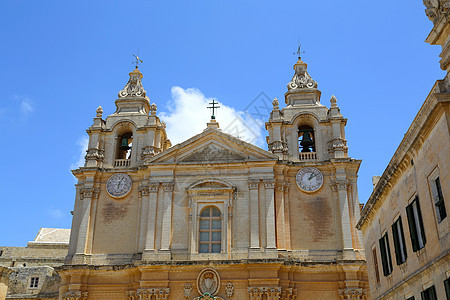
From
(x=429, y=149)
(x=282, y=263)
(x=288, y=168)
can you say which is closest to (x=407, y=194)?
(x=429, y=149)

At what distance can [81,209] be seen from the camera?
29.5 m

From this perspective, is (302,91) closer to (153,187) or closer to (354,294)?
(153,187)

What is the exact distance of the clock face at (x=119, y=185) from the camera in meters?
29.8

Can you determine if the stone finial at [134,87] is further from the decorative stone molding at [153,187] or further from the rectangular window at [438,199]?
the rectangular window at [438,199]

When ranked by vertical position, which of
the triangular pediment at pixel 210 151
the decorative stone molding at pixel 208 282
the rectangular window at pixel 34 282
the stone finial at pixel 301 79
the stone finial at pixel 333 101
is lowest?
the decorative stone molding at pixel 208 282

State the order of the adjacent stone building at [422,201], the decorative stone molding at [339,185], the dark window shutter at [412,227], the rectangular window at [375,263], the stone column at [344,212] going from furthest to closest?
1. the decorative stone molding at [339,185]
2. the stone column at [344,212]
3. the rectangular window at [375,263]
4. the dark window shutter at [412,227]
5. the adjacent stone building at [422,201]

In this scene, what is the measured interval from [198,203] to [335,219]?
8.04 metres

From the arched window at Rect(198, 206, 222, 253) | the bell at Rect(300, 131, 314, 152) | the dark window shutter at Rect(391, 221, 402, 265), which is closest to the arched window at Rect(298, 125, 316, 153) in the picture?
the bell at Rect(300, 131, 314, 152)

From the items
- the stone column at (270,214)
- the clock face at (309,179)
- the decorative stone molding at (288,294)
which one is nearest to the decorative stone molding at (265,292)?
the decorative stone molding at (288,294)

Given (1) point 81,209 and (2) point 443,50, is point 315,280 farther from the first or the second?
(2) point 443,50

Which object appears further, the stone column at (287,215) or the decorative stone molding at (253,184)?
the decorative stone molding at (253,184)

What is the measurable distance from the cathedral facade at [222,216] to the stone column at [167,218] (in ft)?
0.20

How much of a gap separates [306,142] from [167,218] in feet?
32.9

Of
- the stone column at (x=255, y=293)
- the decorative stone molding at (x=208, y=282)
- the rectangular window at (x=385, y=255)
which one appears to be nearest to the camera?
the rectangular window at (x=385, y=255)
